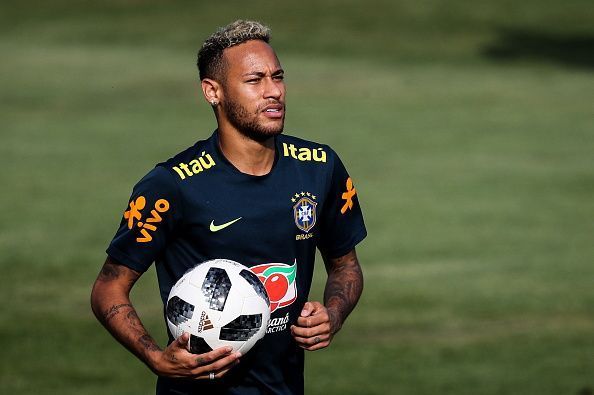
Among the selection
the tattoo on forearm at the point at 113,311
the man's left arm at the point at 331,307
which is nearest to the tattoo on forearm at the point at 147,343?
the tattoo on forearm at the point at 113,311

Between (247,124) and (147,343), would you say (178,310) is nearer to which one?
(147,343)

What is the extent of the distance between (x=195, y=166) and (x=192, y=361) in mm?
1239

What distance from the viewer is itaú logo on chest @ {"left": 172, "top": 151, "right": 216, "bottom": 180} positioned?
272 inches

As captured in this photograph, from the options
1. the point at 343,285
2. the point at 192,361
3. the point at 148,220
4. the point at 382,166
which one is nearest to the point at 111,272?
the point at 148,220

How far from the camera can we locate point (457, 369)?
13.5m

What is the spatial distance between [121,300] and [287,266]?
35.8 inches

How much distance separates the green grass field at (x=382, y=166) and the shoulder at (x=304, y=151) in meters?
5.80

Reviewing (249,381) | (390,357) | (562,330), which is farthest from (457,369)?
(249,381)

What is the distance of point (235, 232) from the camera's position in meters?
6.87

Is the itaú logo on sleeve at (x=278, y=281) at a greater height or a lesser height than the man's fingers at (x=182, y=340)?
greater

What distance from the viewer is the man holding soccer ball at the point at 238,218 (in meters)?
6.80

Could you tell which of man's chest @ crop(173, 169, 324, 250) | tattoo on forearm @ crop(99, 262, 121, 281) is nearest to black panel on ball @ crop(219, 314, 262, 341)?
man's chest @ crop(173, 169, 324, 250)

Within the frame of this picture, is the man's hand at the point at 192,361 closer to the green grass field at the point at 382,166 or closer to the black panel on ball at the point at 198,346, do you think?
the black panel on ball at the point at 198,346

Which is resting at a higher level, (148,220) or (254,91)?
(254,91)
